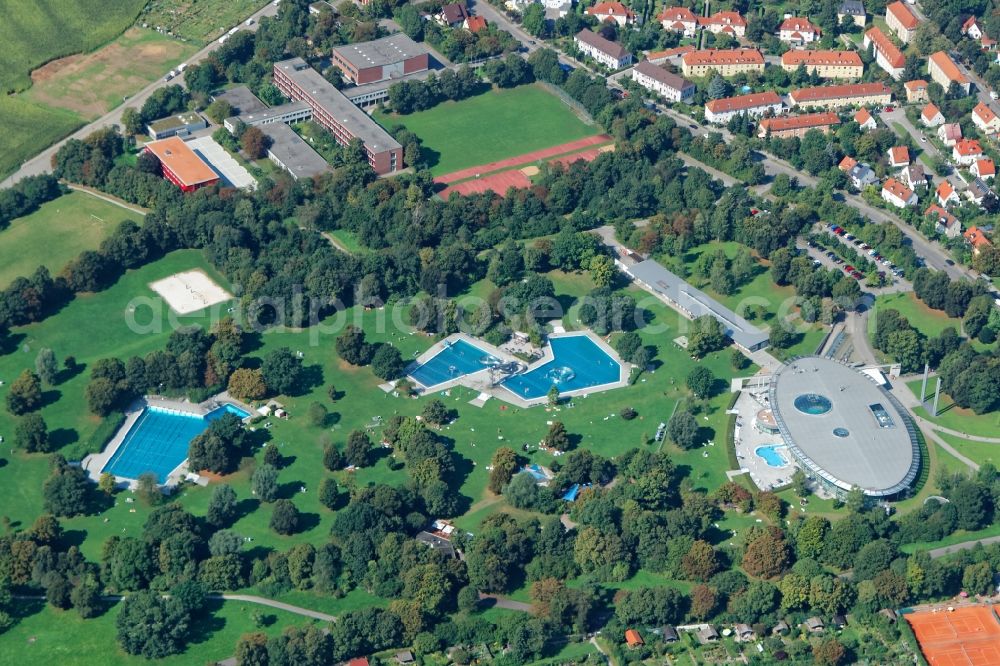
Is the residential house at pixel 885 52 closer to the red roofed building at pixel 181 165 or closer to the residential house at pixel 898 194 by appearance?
the residential house at pixel 898 194

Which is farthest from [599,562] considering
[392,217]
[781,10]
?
[781,10]

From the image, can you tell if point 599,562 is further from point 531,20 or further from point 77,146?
point 531,20

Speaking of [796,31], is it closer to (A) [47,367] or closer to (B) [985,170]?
(B) [985,170]

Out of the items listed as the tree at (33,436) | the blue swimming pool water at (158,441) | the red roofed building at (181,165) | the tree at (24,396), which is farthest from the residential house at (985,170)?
the tree at (33,436)

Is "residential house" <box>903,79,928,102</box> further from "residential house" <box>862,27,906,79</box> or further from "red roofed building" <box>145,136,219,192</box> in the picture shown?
"red roofed building" <box>145,136,219,192</box>

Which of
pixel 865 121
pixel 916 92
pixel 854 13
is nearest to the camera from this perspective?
pixel 865 121

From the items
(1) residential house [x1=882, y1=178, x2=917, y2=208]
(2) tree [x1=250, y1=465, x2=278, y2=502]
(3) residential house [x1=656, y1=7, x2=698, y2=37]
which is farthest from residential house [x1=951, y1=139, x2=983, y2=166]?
(2) tree [x1=250, y1=465, x2=278, y2=502]

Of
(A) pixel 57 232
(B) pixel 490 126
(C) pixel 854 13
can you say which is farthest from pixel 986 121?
(A) pixel 57 232
